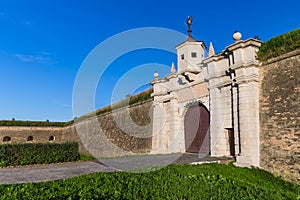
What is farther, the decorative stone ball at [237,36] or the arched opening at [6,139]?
the arched opening at [6,139]

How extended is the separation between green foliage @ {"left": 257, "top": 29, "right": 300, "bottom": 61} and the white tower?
3526 millimetres

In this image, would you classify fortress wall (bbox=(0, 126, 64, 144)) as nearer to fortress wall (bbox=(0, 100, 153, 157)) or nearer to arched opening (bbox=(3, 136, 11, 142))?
fortress wall (bbox=(0, 100, 153, 157))

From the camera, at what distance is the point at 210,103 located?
994 cm

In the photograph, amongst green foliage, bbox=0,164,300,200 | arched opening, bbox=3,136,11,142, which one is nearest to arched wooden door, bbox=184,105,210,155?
green foliage, bbox=0,164,300,200

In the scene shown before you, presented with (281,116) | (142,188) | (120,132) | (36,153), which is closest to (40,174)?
(36,153)

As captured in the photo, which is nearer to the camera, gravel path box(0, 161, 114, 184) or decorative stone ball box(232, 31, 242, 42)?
gravel path box(0, 161, 114, 184)

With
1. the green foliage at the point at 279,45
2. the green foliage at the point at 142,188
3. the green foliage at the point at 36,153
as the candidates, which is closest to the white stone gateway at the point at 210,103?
the green foliage at the point at 279,45

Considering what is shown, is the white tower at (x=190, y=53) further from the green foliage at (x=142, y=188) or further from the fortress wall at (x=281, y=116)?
the green foliage at (x=142, y=188)

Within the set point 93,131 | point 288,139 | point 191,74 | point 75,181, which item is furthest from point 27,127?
point 288,139

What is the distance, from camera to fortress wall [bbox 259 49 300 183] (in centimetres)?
678

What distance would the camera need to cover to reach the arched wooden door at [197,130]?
10.6 m

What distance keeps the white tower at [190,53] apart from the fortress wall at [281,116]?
396 cm

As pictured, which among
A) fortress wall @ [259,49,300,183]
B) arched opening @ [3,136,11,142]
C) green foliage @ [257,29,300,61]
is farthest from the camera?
arched opening @ [3,136,11,142]

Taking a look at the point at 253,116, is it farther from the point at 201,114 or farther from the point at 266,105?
the point at 201,114
